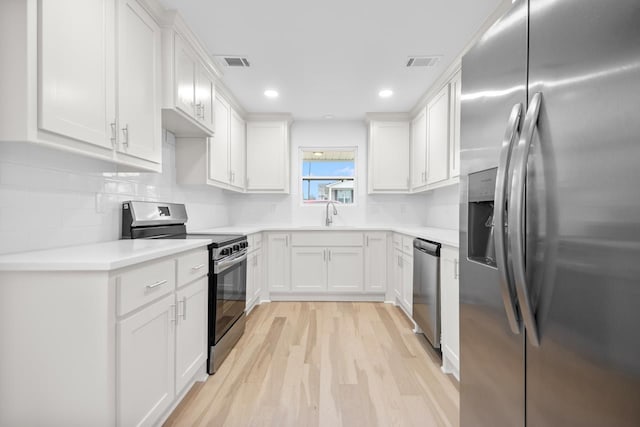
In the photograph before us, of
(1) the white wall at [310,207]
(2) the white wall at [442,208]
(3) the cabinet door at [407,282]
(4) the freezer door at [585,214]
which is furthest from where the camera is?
(1) the white wall at [310,207]

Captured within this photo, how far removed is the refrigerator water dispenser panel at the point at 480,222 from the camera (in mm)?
1196

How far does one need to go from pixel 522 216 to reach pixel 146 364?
1.61m

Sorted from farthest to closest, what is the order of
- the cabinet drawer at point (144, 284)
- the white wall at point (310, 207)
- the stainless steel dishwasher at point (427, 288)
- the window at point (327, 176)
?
the window at point (327, 176)
the white wall at point (310, 207)
the stainless steel dishwasher at point (427, 288)
the cabinet drawer at point (144, 284)

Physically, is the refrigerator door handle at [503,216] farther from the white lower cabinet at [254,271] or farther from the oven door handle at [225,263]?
the white lower cabinet at [254,271]

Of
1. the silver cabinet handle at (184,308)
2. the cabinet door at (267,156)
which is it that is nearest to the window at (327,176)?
the cabinet door at (267,156)

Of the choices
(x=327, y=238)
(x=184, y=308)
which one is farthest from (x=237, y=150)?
(x=184, y=308)

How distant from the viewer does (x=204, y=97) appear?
2.70 meters

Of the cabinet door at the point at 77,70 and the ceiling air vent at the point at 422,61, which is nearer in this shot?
the cabinet door at the point at 77,70

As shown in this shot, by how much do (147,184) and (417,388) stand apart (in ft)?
8.00

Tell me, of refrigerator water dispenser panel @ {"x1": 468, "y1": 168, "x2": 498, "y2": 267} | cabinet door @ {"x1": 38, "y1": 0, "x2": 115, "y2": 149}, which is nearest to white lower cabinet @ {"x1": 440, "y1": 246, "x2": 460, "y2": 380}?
refrigerator water dispenser panel @ {"x1": 468, "y1": 168, "x2": 498, "y2": 267}

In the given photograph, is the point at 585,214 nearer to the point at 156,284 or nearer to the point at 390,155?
the point at 156,284

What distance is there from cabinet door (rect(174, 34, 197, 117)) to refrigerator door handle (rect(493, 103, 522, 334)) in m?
2.05

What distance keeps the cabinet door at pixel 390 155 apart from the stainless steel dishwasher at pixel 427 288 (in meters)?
1.47

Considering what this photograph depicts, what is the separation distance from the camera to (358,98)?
3.66 m
